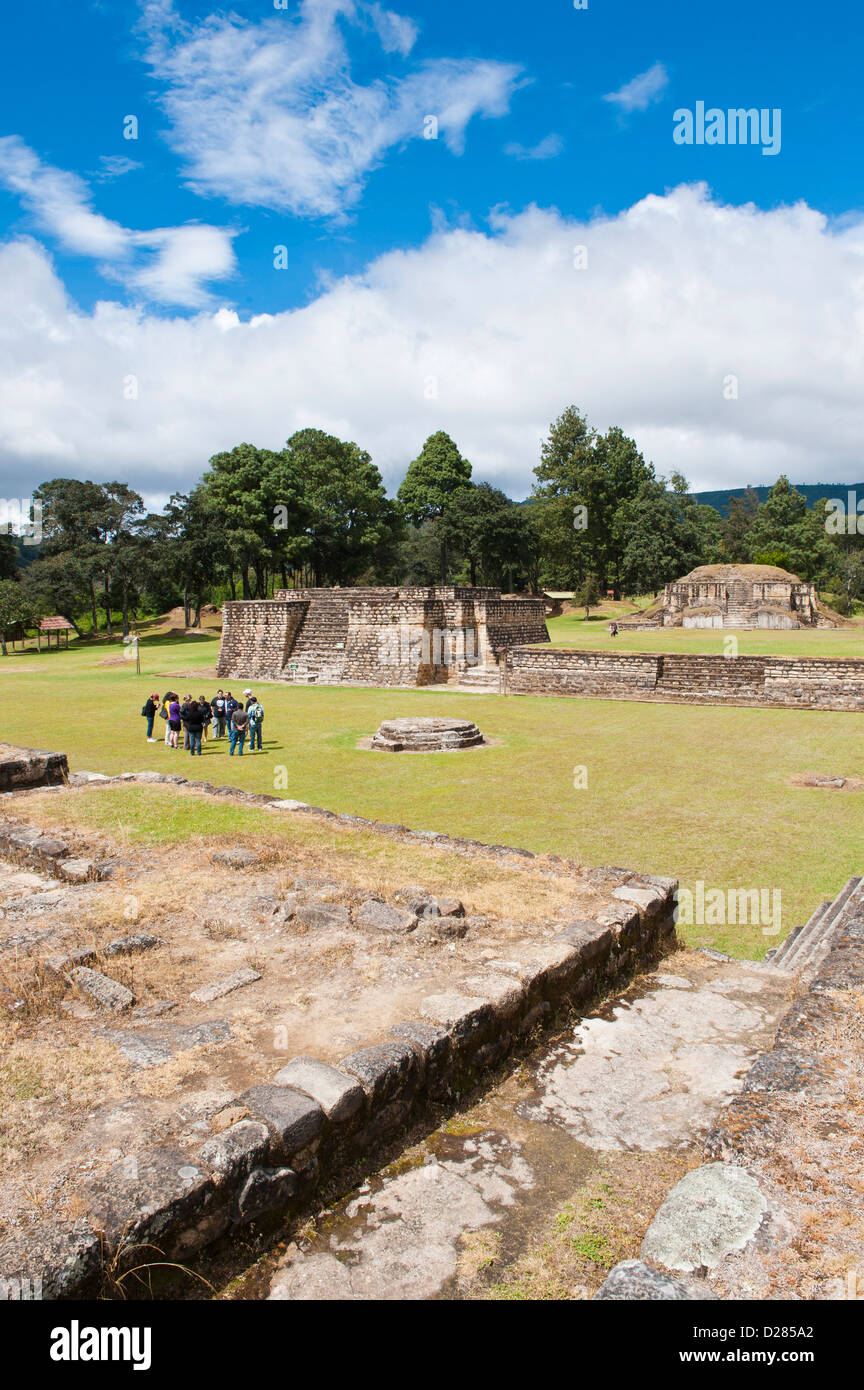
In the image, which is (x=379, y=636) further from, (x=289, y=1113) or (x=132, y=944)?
(x=289, y=1113)

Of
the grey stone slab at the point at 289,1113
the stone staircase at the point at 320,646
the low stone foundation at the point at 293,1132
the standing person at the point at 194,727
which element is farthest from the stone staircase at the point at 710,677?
the grey stone slab at the point at 289,1113

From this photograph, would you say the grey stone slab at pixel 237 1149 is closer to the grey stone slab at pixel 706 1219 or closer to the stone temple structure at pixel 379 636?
the grey stone slab at pixel 706 1219

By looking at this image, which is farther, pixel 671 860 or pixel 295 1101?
pixel 671 860

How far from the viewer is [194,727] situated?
1411 centimetres

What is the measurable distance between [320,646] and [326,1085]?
2412 cm

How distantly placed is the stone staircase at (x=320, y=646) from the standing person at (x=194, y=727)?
11.6 m

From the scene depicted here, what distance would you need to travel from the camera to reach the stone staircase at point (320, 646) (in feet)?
86.1

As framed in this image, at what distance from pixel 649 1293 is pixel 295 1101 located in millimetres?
1451

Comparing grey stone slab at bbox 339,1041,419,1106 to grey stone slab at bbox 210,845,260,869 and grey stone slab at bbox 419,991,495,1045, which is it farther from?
grey stone slab at bbox 210,845,260,869

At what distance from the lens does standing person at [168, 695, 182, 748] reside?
14402 mm

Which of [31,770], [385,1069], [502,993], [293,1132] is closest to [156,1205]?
[293,1132]
